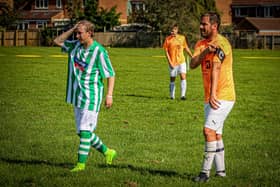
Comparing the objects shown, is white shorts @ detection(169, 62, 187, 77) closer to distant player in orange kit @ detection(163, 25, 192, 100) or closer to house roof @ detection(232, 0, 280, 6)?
distant player in orange kit @ detection(163, 25, 192, 100)

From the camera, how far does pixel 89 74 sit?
330 inches

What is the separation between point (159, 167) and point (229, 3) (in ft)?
290

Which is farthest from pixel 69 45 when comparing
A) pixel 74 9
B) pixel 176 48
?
pixel 74 9

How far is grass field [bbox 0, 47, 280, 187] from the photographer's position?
820 cm

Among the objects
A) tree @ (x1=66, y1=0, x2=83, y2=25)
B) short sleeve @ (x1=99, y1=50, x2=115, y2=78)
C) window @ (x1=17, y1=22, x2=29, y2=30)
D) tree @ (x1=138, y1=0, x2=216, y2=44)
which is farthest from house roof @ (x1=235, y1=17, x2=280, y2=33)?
short sleeve @ (x1=99, y1=50, x2=115, y2=78)

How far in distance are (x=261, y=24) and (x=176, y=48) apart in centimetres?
6811

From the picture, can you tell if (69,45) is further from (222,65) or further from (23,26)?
(23,26)

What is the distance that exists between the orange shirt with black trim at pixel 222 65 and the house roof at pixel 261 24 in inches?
3034

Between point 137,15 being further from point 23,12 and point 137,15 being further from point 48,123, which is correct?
point 48,123

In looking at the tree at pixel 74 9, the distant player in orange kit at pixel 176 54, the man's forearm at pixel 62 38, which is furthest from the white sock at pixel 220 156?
the tree at pixel 74 9

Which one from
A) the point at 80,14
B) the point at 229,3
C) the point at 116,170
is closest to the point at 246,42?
the point at 80,14

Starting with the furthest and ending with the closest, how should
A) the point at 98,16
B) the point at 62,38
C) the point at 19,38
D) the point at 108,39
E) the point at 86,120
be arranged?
the point at 98,16 < the point at 108,39 < the point at 19,38 < the point at 62,38 < the point at 86,120

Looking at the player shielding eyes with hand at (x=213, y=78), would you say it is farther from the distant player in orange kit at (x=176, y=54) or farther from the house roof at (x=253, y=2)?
the house roof at (x=253, y=2)

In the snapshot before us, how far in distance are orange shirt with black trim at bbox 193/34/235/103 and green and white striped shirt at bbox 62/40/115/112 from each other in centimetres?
129
